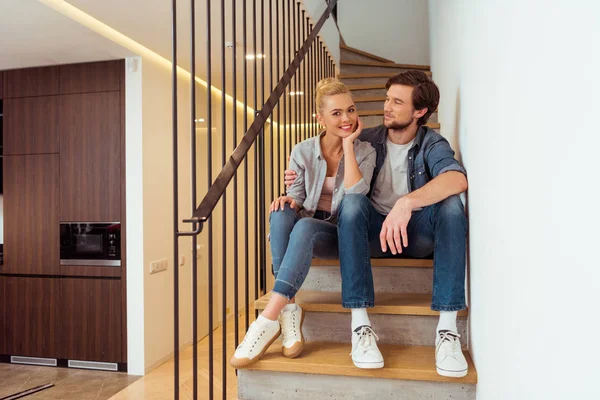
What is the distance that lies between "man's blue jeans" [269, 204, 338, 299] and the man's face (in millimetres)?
469

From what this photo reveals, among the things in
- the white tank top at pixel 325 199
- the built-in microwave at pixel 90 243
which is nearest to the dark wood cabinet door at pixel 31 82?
the built-in microwave at pixel 90 243

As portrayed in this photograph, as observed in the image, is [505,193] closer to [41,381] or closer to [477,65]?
[477,65]

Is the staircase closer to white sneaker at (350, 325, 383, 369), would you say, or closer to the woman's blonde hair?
white sneaker at (350, 325, 383, 369)

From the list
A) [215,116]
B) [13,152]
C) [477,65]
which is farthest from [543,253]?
[215,116]

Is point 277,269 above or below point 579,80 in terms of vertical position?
below

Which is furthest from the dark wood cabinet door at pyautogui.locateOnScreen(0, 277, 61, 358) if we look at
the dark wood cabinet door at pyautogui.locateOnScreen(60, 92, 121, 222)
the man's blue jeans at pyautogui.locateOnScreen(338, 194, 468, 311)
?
the man's blue jeans at pyautogui.locateOnScreen(338, 194, 468, 311)

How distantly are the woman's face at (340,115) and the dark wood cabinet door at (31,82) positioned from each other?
2.82 metres

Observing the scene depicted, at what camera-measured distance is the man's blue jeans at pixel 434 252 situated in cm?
142

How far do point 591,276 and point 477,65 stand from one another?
0.88 m

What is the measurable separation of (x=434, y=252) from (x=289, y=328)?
1.68ft

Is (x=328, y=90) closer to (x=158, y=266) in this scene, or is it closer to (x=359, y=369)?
(x=359, y=369)

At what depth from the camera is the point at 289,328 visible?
1525 mm

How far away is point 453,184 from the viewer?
148 cm

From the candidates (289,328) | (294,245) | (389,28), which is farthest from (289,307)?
(389,28)
